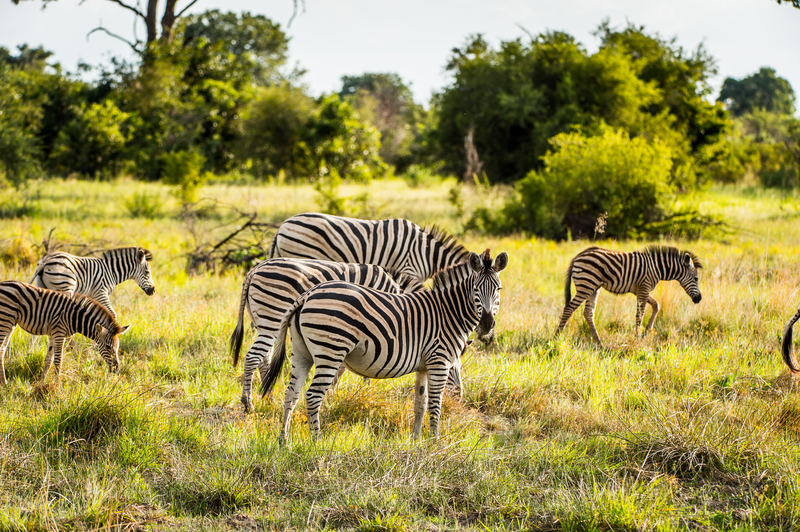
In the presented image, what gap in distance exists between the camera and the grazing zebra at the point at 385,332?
4480 mm

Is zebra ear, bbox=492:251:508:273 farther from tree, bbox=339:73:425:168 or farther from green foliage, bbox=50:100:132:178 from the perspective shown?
tree, bbox=339:73:425:168

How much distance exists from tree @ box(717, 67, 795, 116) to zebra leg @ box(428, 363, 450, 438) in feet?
220

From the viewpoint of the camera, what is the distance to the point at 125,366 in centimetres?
633

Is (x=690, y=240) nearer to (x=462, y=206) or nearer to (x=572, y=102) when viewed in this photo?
(x=462, y=206)

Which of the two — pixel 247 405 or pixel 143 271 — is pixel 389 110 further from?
pixel 247 405

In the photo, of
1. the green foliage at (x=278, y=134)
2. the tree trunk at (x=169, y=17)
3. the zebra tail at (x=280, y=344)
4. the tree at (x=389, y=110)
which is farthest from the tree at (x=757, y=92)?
the zebra tail at (x=280, y=344)

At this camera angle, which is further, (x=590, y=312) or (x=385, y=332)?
(x=590, y=312)

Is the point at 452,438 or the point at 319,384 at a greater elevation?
the point at 319,384

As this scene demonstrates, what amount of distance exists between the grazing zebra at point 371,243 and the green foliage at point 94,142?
70.6ft

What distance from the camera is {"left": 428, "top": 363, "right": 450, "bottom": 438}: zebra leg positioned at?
15.7 ft

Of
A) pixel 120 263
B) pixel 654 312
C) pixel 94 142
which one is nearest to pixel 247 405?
pixel 120 263

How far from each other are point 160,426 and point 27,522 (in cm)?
125

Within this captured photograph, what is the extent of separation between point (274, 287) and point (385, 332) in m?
1.44

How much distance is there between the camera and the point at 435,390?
479 centimetres
